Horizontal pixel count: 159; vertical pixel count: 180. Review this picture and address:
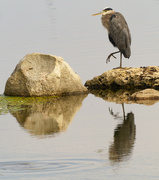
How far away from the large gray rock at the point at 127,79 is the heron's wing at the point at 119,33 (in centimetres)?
113

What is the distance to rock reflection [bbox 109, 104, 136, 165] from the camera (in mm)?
10023

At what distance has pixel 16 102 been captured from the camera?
49.6ft

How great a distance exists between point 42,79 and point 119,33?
370 centimetres

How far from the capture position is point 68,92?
52.5ft

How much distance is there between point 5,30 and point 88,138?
21.8 meters

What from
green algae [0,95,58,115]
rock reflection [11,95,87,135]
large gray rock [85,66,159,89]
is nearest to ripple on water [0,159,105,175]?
rock reflection [11,95,87,135]

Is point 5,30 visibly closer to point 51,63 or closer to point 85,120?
point 51,63

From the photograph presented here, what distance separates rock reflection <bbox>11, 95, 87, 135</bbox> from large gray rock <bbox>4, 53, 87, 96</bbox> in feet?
1.37

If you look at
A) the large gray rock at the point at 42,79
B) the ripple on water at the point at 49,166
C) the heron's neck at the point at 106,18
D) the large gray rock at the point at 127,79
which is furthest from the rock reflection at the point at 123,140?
the heron's neck at the point at 106,18

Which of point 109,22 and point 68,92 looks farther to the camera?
point 109,22

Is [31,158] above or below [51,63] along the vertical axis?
below

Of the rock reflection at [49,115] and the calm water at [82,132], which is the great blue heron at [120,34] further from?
the rock reflection at [49,115]

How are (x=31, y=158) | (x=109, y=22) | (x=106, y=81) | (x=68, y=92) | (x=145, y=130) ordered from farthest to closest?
(x=109, y=22) → (x=106, y=81) → (x=68, y=92) → (x=145, y=130) → (x=31, y=158)

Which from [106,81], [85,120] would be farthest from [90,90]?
[85,120]
